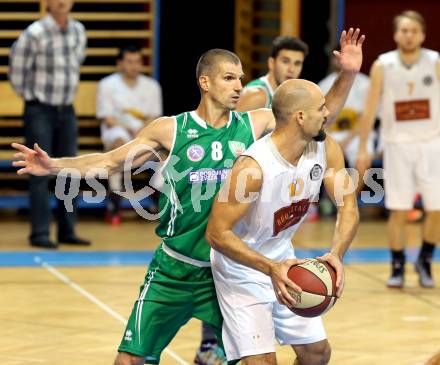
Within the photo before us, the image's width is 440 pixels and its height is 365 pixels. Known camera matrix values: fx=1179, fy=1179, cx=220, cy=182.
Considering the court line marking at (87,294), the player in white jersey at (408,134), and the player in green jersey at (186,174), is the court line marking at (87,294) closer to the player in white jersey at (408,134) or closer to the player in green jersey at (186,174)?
the player in green jersey at (186,174)

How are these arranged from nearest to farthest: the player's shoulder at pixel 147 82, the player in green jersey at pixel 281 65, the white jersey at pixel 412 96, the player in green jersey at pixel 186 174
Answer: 1. the player in green jersey at pixel 186 174
2. the player in green jersey at pixel 281 65
3. the white jersey at pixel 412 96
4. the player's shoulder at pixel 147 82

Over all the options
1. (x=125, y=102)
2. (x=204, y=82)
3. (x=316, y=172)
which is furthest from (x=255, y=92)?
(x=125, y=102)

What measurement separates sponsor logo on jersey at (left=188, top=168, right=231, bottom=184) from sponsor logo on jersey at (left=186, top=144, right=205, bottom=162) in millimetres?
63

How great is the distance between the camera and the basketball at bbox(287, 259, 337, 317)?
200 inches

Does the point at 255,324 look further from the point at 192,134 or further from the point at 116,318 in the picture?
the point at 116,318

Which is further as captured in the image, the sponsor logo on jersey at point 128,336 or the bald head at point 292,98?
the sponsor logo on jersey at point 128,336

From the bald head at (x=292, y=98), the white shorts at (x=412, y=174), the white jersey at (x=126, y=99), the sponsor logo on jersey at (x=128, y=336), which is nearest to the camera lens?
the bald head at (x=292, y=98)

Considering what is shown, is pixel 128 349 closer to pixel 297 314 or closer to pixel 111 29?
pixel 297 314

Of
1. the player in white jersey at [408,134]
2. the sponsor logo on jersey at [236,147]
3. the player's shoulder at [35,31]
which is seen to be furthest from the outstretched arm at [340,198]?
the player's shoulder at [35,31]

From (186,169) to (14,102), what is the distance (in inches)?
275

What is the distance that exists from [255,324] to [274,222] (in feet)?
1.56

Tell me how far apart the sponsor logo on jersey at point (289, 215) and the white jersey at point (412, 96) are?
12.2 ft

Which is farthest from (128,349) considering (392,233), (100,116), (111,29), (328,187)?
(111,29)

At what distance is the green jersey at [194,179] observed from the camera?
5.69 m
